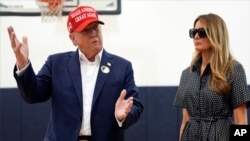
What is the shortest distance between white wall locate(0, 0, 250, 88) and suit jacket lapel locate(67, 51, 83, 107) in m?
1.23

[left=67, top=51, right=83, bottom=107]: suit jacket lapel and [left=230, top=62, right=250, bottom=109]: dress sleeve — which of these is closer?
[left=67, top=51, right=83, bottom=107]: suit jacket lapel

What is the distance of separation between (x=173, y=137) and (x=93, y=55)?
1.43 m

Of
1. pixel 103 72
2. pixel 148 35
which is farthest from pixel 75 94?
pixel 148 35

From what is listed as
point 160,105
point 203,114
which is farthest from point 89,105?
point 160,105

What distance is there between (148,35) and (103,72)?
53.2 inches

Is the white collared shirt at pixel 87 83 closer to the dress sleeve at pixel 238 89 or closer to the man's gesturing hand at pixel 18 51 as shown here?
the man's gesturing hand at pixel 18 51

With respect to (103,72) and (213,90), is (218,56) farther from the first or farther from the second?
(103,72)

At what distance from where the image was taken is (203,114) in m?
2.04

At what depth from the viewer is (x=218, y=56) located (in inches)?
79.9

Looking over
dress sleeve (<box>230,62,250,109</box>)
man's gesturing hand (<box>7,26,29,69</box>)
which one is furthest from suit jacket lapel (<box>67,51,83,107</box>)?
dress sleeve (<box>230,62,250,109</box>)

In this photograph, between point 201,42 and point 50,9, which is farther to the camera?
point 50,9

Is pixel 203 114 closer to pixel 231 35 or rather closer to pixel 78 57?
pixel 78 57

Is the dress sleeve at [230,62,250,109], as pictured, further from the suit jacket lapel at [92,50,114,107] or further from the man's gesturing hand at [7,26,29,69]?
the man's gesturing hand at [7,26,29,69]

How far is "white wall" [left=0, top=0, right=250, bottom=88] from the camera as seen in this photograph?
3.09m
